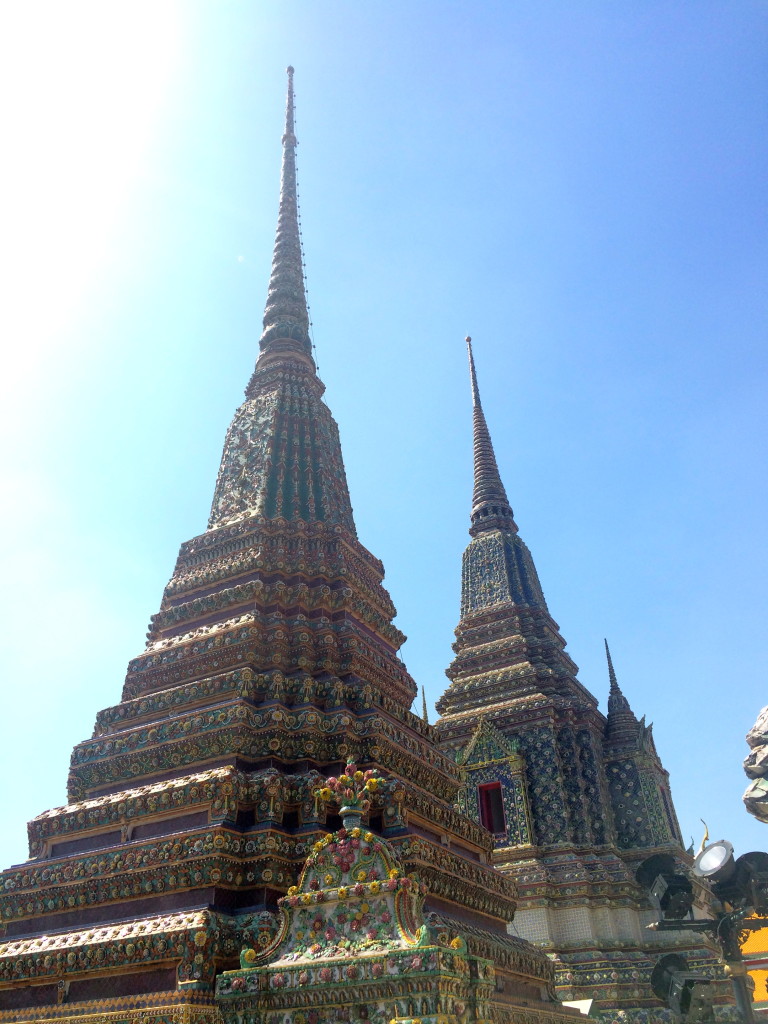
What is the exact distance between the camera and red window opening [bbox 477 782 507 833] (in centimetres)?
2343

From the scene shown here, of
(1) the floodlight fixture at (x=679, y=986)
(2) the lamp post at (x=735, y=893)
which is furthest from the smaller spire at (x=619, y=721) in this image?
(2) the lamp post at (x=735, y=893)

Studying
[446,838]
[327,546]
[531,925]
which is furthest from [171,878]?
[531,925]

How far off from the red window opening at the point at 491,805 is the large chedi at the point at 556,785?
0.13ft

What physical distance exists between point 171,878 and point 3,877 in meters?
2.88

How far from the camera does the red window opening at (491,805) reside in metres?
23.4

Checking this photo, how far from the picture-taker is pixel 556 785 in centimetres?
2272

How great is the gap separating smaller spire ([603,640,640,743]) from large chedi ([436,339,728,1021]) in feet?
0.13

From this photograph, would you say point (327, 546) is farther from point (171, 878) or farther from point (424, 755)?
point (171, 878)

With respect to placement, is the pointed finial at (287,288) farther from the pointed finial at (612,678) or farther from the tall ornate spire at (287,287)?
the pointed finial at (612,678)

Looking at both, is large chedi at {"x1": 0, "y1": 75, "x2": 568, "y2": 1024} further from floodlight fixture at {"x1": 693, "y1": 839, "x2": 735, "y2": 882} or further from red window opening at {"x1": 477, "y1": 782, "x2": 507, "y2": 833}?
red window opening at {"x1": 477, "y1": 782, "x2": 507, "y2": 833}

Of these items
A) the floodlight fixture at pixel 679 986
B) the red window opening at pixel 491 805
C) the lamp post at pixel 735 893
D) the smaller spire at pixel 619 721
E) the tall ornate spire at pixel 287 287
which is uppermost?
the tall ornate spire at pixel 287 287

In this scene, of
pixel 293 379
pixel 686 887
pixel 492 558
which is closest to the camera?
pixel 686 887

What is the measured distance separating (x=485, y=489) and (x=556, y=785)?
489 inches

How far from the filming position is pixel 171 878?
8.98 metres
